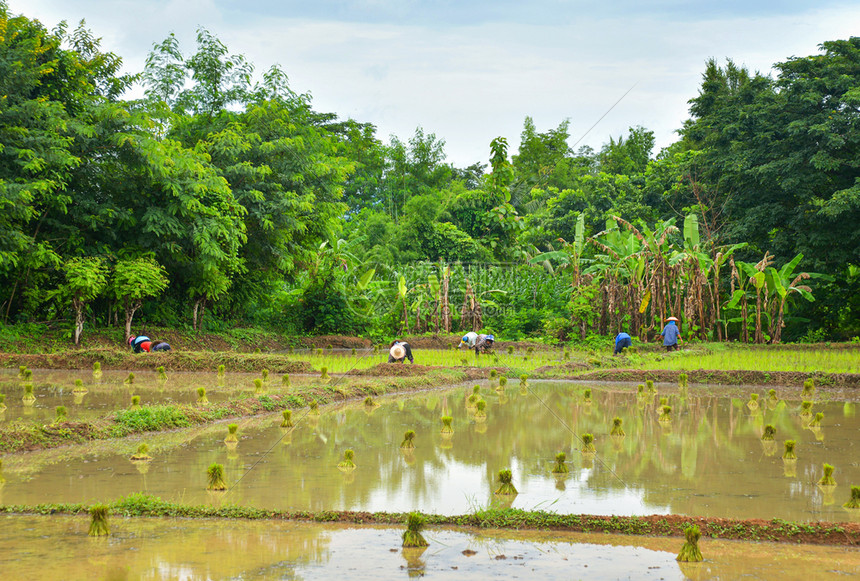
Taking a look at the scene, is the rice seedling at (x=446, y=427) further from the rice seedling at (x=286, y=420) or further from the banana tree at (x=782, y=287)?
the banana tree at (x=782, y=287)

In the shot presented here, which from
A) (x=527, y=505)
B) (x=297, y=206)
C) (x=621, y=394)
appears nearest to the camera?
(x=527, y=505)

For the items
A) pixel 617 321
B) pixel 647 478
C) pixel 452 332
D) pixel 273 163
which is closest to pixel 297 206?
pixel 273 163

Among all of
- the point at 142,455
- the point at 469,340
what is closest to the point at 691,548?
the point at 142,455

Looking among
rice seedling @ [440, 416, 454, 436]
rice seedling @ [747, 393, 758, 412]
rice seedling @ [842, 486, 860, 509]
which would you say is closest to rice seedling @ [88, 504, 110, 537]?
rice seedling @ [440, 416, 454, 436]

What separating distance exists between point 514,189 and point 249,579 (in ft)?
108

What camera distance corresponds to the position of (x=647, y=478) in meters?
6.40

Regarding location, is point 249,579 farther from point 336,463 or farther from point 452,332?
point 452,332

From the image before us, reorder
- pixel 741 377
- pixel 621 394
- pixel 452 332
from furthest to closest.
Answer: pixel 452 332 < pixel 741 377 < pixel 621 394

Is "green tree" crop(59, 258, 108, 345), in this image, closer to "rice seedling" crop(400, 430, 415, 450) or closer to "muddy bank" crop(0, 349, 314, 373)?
"muddy bank" crop(0, 349, 314, 373)

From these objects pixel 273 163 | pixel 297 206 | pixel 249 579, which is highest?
pixel 273 163

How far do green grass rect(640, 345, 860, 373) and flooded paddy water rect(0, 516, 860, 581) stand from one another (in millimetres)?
10132

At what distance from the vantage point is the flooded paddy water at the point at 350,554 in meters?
4.13

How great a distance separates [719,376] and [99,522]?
11381 millimetres

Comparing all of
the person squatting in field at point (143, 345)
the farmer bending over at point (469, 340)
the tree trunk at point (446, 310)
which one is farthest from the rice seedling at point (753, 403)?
the tree trunk at point (446, 310)
